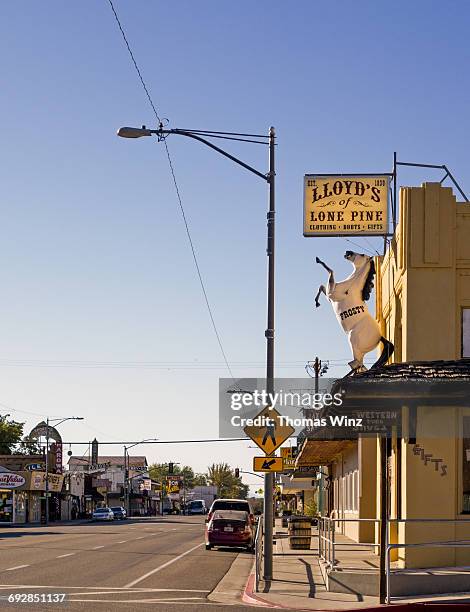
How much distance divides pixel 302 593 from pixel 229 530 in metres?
18.5

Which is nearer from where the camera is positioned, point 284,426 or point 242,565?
point 284,426

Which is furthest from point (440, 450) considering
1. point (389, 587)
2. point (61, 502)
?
point (61, 502)

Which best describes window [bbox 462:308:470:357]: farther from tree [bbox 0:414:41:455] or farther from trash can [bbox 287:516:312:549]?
tree [bbox 0:414:41:455]

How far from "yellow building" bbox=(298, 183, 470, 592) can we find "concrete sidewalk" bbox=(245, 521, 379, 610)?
1.76 meters

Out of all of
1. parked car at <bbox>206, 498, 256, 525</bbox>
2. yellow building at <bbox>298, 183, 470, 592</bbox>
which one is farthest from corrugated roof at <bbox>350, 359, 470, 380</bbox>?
parked car at <bbox>206, 498, 256, 525</bbox>

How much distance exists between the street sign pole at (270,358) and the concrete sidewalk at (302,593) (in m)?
0.63

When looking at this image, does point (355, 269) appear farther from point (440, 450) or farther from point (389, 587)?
point (389, 587)

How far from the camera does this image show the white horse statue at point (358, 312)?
2527cm

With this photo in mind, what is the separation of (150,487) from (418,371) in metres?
140

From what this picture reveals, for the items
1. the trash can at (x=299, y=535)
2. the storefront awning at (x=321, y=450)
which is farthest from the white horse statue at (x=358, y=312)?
the trash can at (x=299, y=535)

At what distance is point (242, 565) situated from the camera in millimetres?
30125

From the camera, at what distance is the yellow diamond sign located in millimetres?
21469

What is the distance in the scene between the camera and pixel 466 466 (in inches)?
810

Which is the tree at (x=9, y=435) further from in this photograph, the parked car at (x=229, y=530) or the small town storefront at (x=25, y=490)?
the parked car at (x=229, y=530)
